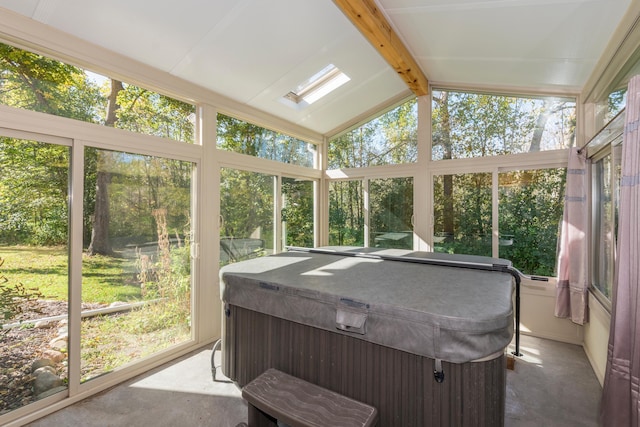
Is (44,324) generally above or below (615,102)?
below

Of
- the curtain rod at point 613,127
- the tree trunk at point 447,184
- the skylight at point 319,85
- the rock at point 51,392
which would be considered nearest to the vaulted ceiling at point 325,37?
the skylight at point 319,85

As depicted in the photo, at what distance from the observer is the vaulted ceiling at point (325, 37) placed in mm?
2010

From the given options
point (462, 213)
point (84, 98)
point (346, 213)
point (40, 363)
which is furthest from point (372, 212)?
point (40, 363)

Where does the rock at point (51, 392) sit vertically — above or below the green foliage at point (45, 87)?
below

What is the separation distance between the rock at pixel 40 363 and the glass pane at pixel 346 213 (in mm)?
3520

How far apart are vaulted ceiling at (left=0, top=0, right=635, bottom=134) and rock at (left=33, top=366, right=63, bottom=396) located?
2.35 m

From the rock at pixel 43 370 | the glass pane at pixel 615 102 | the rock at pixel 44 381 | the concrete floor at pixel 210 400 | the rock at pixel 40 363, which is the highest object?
the glass pane at pixel 615 102

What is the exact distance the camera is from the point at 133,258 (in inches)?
102

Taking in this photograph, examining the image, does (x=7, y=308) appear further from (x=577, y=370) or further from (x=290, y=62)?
(x=577, y=370)

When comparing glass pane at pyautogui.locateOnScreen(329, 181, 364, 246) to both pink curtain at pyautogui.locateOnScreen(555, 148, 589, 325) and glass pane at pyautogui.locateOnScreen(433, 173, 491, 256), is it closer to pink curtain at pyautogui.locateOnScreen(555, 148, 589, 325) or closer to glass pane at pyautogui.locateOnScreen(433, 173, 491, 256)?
glass pane at pyautogui.locateOnScreen(433, 173, 491, 256)

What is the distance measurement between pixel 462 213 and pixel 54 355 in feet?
13.6

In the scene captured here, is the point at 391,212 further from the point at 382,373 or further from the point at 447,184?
the point at 382,373

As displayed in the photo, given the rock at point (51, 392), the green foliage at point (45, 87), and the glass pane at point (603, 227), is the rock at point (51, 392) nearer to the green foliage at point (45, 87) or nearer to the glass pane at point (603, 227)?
the green foliage at point (45, 87)

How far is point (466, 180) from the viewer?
3701 mm
